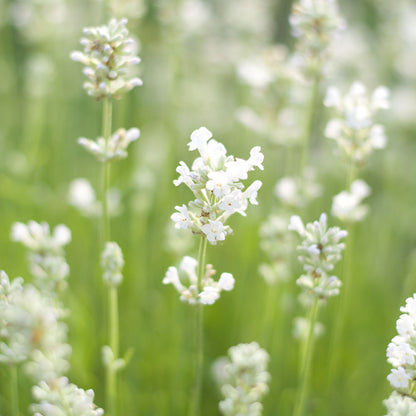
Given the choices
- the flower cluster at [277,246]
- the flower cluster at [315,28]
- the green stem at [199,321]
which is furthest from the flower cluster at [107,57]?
the flower cluster at [277,246]

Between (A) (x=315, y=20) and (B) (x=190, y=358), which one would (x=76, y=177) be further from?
(A) (x=315, y=20)

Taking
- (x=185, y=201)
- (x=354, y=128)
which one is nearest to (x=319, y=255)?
(x=354, y=128)

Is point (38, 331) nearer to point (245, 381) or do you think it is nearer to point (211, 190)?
point (211, 190)

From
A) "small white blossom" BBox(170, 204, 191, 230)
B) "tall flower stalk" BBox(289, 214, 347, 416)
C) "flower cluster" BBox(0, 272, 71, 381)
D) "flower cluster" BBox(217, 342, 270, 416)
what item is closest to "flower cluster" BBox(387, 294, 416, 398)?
"tall flower stalk" BBox(289, 214, 347, 416)

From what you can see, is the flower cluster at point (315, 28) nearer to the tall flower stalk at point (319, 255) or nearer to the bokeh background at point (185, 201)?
the bokeh background at point (185, 201)

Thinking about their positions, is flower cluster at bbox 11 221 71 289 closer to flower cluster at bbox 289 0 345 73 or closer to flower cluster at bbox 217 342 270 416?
flower cluster at bbox 217 342 270 416
